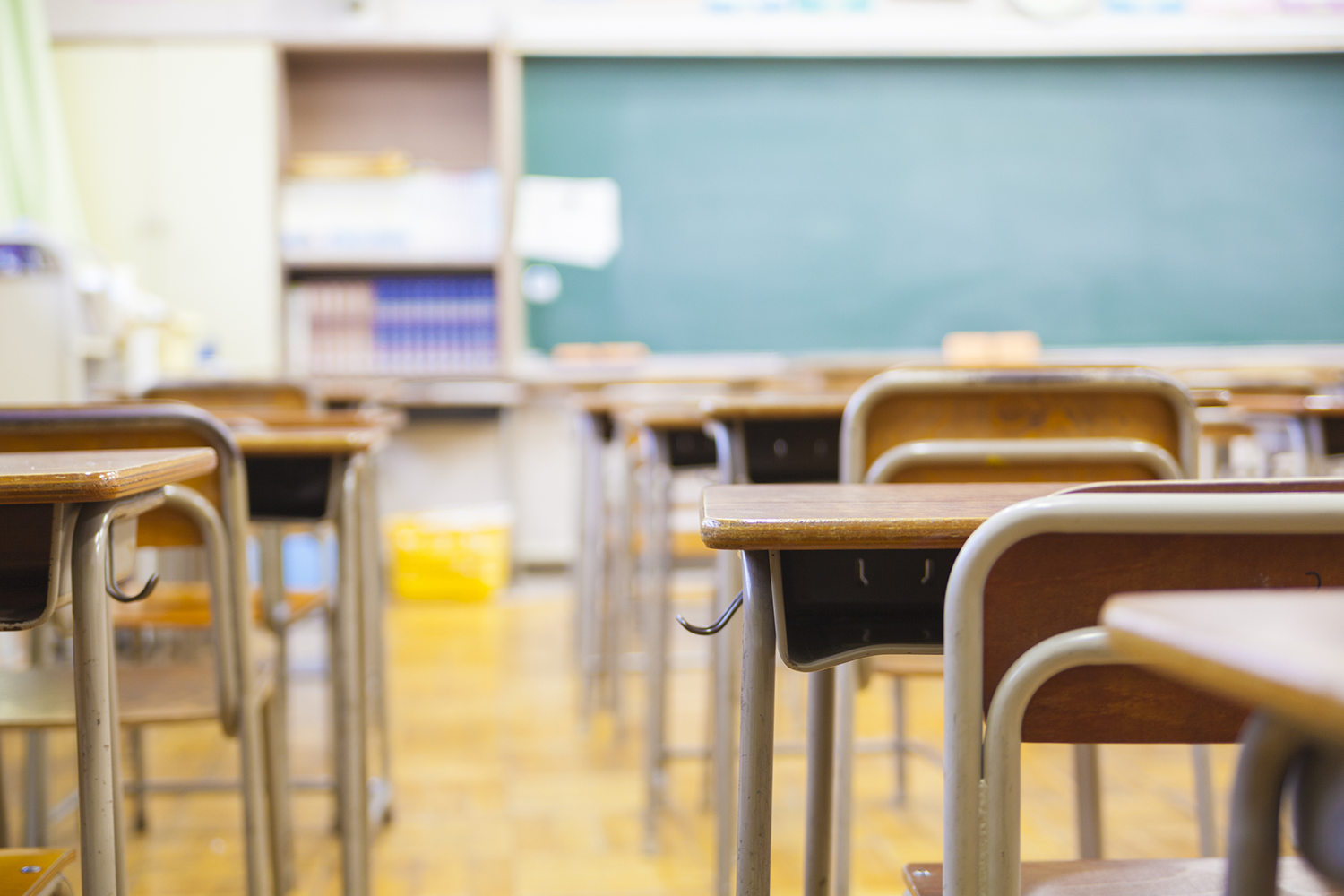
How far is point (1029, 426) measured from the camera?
1.19 m

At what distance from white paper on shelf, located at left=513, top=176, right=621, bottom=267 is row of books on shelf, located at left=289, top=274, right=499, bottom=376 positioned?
29 centimetres

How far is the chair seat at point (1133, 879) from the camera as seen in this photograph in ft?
2.28

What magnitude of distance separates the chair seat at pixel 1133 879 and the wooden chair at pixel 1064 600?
26 millimetres

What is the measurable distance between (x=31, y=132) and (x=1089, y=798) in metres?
4.22

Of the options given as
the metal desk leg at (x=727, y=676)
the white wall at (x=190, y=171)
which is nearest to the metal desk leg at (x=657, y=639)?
the metal desk leg at (x=727, y=676)

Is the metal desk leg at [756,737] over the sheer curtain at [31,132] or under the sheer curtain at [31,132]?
under

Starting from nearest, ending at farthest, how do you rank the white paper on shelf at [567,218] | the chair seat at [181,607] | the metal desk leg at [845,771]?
the metal desk leg at [845,771] → the chair seat at [181,607] → the white paper on shelf at [567,218]

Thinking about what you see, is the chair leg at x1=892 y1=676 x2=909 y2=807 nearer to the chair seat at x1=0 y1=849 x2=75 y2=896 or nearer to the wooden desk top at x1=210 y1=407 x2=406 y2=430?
the wooden desk top at x1=210 y1=407 x2=406 y2=430

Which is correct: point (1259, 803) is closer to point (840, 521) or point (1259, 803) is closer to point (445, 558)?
point (840, 521)

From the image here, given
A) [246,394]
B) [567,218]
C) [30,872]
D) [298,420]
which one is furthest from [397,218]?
[30,872]

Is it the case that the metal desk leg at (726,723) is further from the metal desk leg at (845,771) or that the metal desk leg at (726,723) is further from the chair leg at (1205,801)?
the chair leg at (1205,801)

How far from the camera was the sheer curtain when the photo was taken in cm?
372

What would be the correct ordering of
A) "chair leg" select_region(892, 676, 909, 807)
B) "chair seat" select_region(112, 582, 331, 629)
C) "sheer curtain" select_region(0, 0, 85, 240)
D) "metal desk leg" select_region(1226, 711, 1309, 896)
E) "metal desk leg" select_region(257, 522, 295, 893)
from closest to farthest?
1. "metal desk leg" select_region(1226, 711, 1309, 896)
2. "metal desk leg" select_region(257, 522, 295, 893)
3. "chair seat" select_region(112, 582, 331, 629)
4. "chair leg" select_region(892, 676, 909, 807)
5. "sheer curtain" select_region(0, 0, 85, 240)

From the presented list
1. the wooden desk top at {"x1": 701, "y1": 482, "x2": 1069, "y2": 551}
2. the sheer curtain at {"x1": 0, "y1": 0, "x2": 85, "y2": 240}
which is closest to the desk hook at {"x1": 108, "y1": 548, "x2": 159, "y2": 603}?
the wooden desk top at {"x1": 701, "y1": 482, "x2": 1069, "y2": 551}
